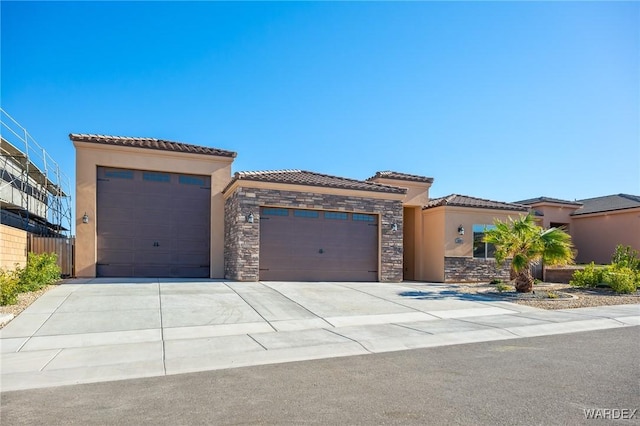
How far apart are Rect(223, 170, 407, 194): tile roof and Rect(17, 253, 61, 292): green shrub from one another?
6.44 metres

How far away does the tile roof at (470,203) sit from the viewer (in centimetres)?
1967

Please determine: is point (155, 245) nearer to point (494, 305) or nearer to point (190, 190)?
point (190, 190)

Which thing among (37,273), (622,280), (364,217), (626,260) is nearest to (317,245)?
(364,217)

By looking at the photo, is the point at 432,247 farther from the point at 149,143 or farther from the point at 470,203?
the point at 149,143

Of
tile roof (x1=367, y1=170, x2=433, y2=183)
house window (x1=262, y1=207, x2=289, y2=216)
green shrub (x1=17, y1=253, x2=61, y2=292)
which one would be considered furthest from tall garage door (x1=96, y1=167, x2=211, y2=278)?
tile roof (x1=367, y1=170, x2=433, y2=183)

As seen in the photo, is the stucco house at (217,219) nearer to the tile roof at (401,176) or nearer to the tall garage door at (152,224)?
the tall garage door at (152,224)

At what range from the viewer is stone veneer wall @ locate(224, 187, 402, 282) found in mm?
15023

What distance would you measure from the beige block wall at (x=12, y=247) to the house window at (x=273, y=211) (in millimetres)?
7889

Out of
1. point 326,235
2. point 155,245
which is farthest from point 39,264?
point 326,235

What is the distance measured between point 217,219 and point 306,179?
3982 mm

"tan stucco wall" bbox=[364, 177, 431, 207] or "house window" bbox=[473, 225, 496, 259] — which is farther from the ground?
"tan stucco wall" bbox=[364, 177, 431, 207]

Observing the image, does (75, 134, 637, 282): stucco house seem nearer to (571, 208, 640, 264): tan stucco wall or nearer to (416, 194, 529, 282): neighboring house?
(416, 194, 529, 282): neighboring house

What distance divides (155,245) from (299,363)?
37.1 ft

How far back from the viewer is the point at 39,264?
1264 cm
